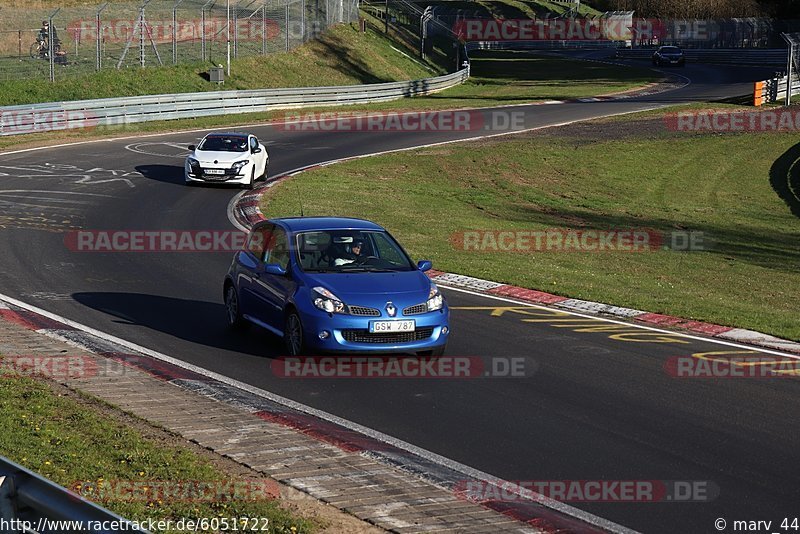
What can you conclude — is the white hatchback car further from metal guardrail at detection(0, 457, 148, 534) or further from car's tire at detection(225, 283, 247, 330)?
metal guardrail at detection(0, 457, 148, 534)

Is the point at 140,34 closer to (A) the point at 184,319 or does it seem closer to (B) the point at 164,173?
(B) the point at 164,173

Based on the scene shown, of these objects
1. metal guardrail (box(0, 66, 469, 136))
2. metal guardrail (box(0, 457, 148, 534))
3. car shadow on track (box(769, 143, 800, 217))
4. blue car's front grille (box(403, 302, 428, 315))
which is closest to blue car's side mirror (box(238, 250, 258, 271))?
blue car's front grille (box(403, 302, 428, 315))

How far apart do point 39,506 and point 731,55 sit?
89.2 m

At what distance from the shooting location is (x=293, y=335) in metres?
12.8

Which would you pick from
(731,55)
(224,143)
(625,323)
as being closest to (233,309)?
(625,323)

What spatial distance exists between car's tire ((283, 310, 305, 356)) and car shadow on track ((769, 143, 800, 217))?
882 inches

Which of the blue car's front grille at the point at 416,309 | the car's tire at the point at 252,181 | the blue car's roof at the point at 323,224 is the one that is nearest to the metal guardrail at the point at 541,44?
the car's tire at the point at 252,181

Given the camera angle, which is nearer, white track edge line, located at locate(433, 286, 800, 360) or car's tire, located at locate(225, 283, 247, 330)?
white track edge line, located at locate(433, 286, 800, 360)

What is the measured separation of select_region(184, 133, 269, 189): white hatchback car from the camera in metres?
28.6

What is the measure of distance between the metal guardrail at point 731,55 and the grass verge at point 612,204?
134 ft

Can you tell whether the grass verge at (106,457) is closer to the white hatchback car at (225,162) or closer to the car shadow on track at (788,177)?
the white hatchback car at (225,162)

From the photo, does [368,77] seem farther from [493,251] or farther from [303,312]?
[303,312]

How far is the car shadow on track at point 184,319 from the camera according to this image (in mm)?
13688

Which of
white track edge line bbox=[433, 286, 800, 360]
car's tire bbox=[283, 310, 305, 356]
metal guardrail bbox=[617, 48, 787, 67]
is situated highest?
metal guardrail bbox=[617, 48, 787, 67]
